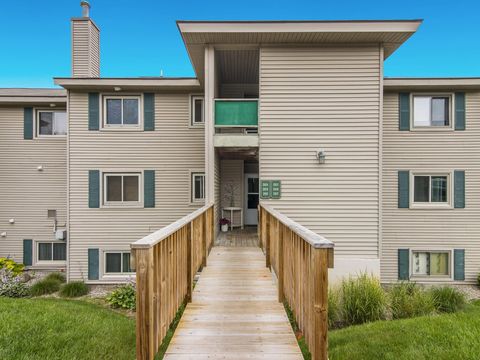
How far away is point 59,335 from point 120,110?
26.2ft

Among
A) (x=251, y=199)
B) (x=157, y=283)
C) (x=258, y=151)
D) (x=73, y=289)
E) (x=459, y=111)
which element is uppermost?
(x=459, y=111)

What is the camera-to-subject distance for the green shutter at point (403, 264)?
34.9ft

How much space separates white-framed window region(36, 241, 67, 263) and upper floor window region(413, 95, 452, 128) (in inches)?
526

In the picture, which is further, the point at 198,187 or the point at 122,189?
the point at 198,187

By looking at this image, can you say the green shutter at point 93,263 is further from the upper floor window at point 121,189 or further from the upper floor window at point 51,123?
the upper floor window at point 51,123

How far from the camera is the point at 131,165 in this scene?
35.6ft

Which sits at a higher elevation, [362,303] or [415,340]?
[415,340]

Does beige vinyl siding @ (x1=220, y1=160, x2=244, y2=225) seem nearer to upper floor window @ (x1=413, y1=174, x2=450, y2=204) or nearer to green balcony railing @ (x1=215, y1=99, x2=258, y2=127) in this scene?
green balcony railing @ (x1=215, y1=99, x2=258, y2=127)

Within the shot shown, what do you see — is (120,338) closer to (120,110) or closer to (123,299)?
(123,299)

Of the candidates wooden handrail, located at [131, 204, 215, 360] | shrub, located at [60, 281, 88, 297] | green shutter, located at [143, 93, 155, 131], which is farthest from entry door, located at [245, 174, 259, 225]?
wooden handrail, located at [131, 204, 215, 360]

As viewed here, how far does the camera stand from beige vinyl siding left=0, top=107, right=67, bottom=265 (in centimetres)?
1166

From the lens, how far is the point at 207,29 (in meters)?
7.68

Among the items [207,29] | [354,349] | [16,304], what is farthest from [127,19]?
[354,349]

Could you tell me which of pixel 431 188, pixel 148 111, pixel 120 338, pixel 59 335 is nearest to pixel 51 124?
pixel 148 111
